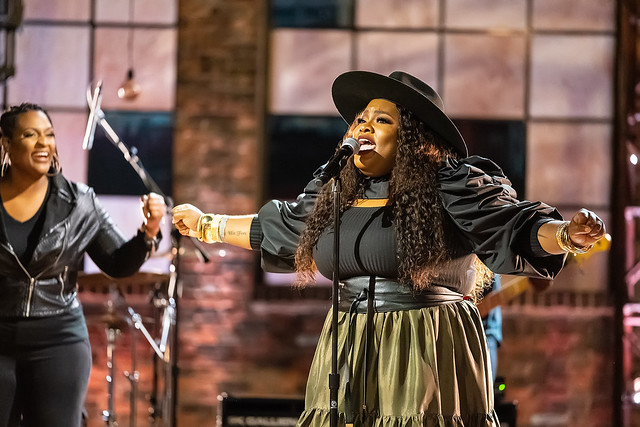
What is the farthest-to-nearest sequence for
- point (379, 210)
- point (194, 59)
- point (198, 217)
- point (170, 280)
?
point (194, 59) < point (170, 280) < point (198, 217) < point (379, 210)

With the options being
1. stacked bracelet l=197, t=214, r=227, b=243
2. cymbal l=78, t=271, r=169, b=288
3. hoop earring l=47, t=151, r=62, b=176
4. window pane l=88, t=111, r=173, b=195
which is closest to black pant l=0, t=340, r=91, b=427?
hoop earring l=47, t=151, r=62, b=176

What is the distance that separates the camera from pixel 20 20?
20.9 feet

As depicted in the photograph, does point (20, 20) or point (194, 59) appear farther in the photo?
point (194, 59)

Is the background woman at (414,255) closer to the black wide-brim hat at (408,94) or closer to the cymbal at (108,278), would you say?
the black wide-brim hat at (408,94)

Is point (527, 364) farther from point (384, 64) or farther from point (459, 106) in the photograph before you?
point (384, 64)

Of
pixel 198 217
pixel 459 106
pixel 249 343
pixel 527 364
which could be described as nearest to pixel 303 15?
pixel 459 106

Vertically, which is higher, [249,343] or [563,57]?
[563,57]

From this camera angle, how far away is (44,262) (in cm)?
378

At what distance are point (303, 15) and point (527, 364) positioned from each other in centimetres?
316

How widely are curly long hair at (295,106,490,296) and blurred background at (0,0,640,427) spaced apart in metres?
3.61

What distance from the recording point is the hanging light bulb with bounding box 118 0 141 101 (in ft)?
20.9

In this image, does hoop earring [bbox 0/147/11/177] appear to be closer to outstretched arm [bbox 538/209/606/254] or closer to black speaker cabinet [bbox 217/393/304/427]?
black speaker cabinet [bbox 217/393/304/427]

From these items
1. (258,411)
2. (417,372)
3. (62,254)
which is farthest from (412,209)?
(258,411)

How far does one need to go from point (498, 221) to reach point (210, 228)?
114 centimetres
